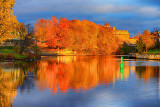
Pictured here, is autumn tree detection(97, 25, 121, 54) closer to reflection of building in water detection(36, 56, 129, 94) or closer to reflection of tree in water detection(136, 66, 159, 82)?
reflection of building in water detection(36, 56, 129, 94)

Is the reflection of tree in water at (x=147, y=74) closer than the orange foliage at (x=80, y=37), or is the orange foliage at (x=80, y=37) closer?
the reflection of tree in water at (x=147, y=74)

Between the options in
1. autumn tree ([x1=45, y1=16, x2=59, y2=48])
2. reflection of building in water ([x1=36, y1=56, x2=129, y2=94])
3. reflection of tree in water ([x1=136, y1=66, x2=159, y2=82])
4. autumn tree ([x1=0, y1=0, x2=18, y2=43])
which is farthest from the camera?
autumn tree ([x1=45, y1=16, x2=59, y2=48])

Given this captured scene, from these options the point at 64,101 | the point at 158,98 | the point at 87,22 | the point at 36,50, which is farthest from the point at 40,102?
the point at 87,22

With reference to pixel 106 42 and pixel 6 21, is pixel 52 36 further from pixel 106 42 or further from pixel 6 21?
pixel 6 21

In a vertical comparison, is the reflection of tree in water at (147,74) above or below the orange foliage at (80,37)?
below

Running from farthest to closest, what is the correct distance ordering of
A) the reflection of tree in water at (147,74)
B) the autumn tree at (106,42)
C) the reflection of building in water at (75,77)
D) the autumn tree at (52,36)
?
the autumn tree at (106,42), the autumn tree at (52,36), the reflection of tree in water at (147,74), the reflection of building in water at (75,77)

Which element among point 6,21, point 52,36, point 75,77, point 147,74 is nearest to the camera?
point 75,77

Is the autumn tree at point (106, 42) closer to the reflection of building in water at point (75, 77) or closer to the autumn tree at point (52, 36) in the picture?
the autumn tree at point (52, 36)

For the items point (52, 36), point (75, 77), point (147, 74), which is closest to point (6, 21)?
point (75, 77)

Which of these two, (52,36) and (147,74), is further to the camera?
(52,36)

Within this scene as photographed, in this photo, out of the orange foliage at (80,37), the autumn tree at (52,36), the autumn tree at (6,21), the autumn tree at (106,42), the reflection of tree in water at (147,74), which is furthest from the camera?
the autumn tree at (106,42)

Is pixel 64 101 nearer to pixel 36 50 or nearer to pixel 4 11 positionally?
pixel 4 11

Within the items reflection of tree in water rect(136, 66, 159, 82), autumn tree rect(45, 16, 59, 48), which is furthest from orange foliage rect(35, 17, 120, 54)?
reflection of tree in water rect(136, 66, 159, 82)

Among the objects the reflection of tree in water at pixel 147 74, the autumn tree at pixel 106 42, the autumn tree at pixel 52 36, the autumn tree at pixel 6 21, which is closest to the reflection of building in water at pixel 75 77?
the reflection of tree in water at pixel 147 74
